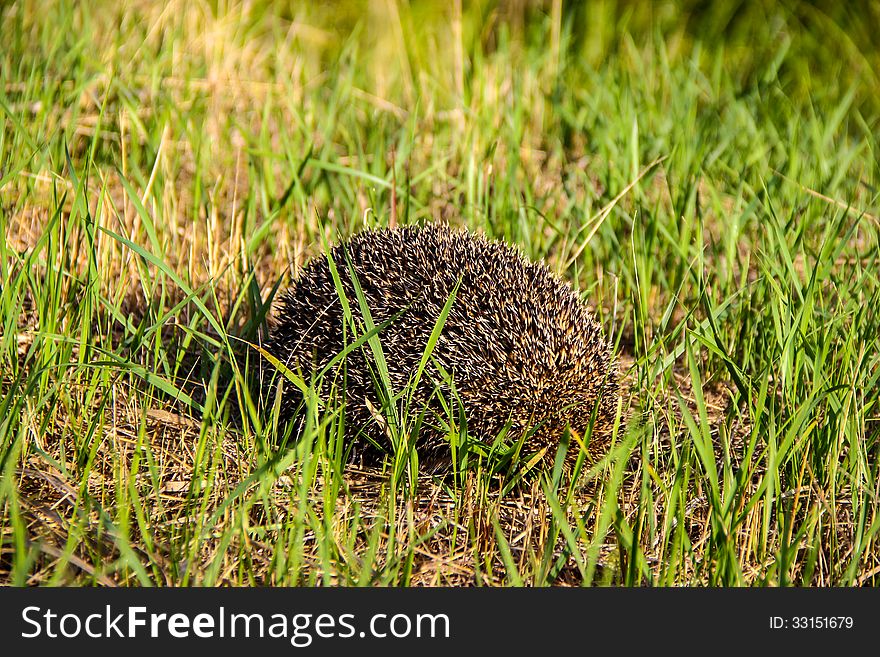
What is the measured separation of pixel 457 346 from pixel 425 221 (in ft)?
2.54

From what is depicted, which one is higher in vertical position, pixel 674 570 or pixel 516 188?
pixel 516 188

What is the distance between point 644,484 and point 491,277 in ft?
3.61

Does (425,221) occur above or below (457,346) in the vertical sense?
above

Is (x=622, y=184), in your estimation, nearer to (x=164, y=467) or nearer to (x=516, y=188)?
(x=516, y=188)

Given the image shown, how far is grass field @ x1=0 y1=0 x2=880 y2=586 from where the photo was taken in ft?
9.71

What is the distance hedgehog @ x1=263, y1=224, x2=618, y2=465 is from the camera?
11.0 ft

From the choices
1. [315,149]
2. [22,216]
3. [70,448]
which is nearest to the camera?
[70,448]

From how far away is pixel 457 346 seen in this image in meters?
3.42

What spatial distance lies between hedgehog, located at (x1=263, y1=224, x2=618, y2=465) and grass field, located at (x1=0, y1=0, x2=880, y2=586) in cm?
18

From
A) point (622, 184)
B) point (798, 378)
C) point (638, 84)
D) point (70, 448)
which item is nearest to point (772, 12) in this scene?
point (638, 84)

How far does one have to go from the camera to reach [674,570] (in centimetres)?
274

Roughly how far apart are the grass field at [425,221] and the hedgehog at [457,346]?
0.61ft

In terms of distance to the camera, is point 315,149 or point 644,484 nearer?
point 644,484

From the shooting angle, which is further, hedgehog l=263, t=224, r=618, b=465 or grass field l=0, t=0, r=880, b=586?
hedgehog l=263, t=224, r=618, b=465
